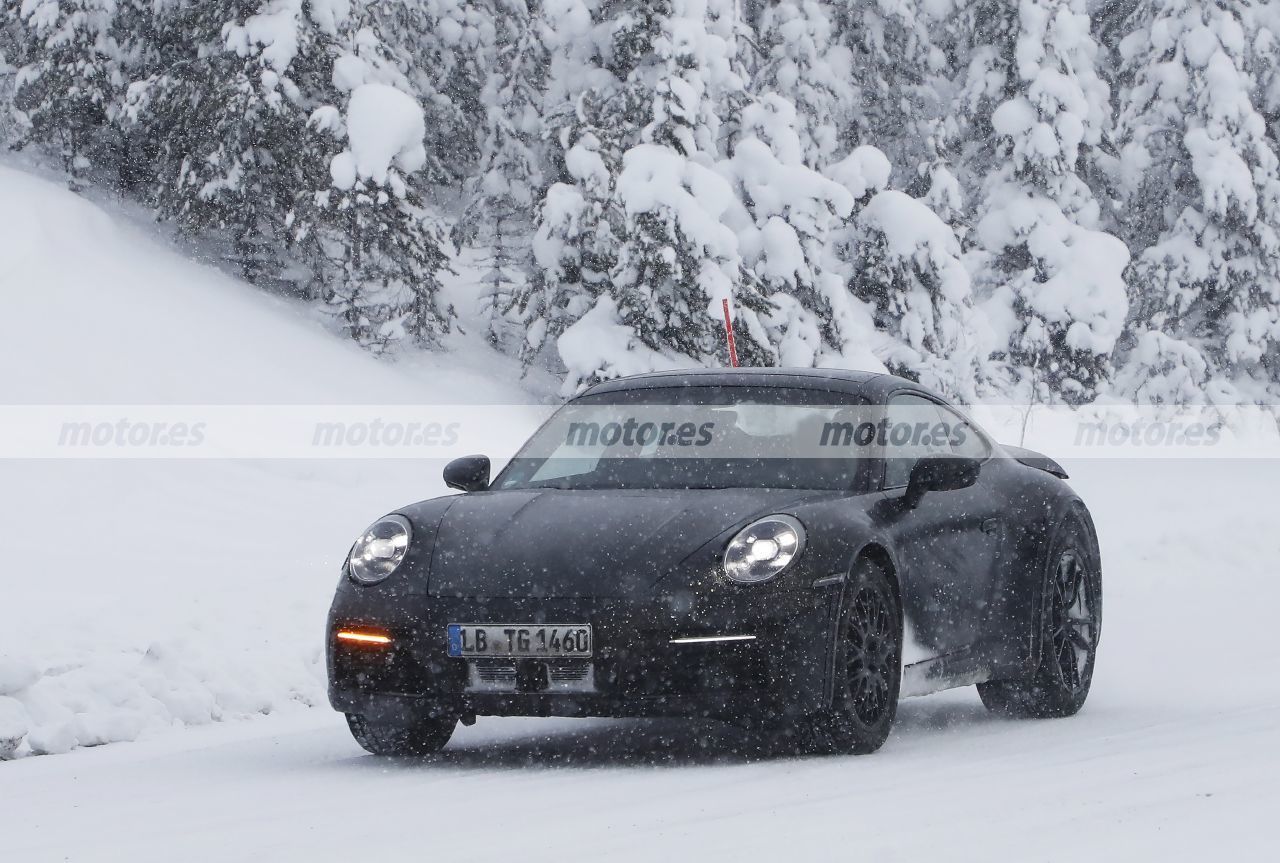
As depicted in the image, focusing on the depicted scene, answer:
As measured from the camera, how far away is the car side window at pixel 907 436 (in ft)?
23.5

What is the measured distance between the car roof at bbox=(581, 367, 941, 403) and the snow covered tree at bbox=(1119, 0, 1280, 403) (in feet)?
76.7

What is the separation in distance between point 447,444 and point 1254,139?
16.1 m

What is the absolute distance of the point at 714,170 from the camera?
22484 mm

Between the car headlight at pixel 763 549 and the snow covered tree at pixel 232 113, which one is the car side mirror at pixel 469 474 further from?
the snow covered tree at pixel 232 113

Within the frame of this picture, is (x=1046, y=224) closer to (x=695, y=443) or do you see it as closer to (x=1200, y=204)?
(x=1200, y=204)

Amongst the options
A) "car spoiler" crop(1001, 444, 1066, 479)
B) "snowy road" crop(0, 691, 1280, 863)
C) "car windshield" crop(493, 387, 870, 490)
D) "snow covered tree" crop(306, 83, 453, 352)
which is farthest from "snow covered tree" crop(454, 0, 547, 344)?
"snowy road" crop(0, 691, 1280, 863)

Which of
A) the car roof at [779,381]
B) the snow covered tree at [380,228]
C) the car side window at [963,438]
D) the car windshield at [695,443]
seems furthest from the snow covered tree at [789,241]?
the car windshield at [695,443]

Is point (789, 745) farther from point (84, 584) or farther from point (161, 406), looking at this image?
point (161, 406)

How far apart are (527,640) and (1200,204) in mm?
26724

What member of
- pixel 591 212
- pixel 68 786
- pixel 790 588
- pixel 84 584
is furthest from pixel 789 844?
pixel 591 212

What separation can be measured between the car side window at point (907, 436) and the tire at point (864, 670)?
2.00 feet

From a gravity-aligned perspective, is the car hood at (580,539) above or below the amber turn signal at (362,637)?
above

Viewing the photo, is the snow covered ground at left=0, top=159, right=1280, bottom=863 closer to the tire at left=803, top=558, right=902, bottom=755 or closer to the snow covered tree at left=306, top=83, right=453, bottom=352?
the tire at left=803, top=558, right=902, bottom=755

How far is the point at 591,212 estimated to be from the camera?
72.1 feet
